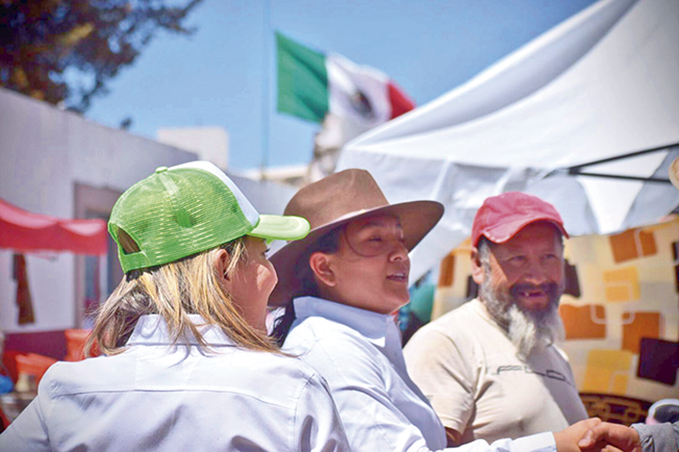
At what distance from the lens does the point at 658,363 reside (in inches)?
110

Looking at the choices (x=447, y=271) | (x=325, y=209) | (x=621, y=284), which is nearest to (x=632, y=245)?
(x=621, y=284)

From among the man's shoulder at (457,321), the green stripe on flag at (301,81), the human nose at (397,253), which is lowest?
the man's shoulder at (457,321)

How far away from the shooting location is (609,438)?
1375mm

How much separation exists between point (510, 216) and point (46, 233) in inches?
190

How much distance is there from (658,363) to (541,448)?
1.78 metres

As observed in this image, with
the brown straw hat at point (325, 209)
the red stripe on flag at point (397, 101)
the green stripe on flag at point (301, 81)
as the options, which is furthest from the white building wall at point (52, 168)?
the red stripe on flag at point (397, 101)

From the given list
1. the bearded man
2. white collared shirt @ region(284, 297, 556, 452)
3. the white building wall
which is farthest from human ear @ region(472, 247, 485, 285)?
the white building wall

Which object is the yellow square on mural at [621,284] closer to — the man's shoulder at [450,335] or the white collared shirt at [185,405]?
the man's shoulder at [450,335]

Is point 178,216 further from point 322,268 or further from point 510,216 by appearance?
point 510,216

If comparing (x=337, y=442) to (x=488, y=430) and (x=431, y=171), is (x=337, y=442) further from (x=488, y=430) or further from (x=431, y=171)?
(x=431, y=171)

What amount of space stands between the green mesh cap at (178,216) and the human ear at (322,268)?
23.3 inches

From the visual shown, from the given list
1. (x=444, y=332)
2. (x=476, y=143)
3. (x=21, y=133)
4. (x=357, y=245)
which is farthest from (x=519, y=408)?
(x=21, y=133)

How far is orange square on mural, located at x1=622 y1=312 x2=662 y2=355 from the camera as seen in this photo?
9.67ft

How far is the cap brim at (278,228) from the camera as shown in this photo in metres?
1.28
